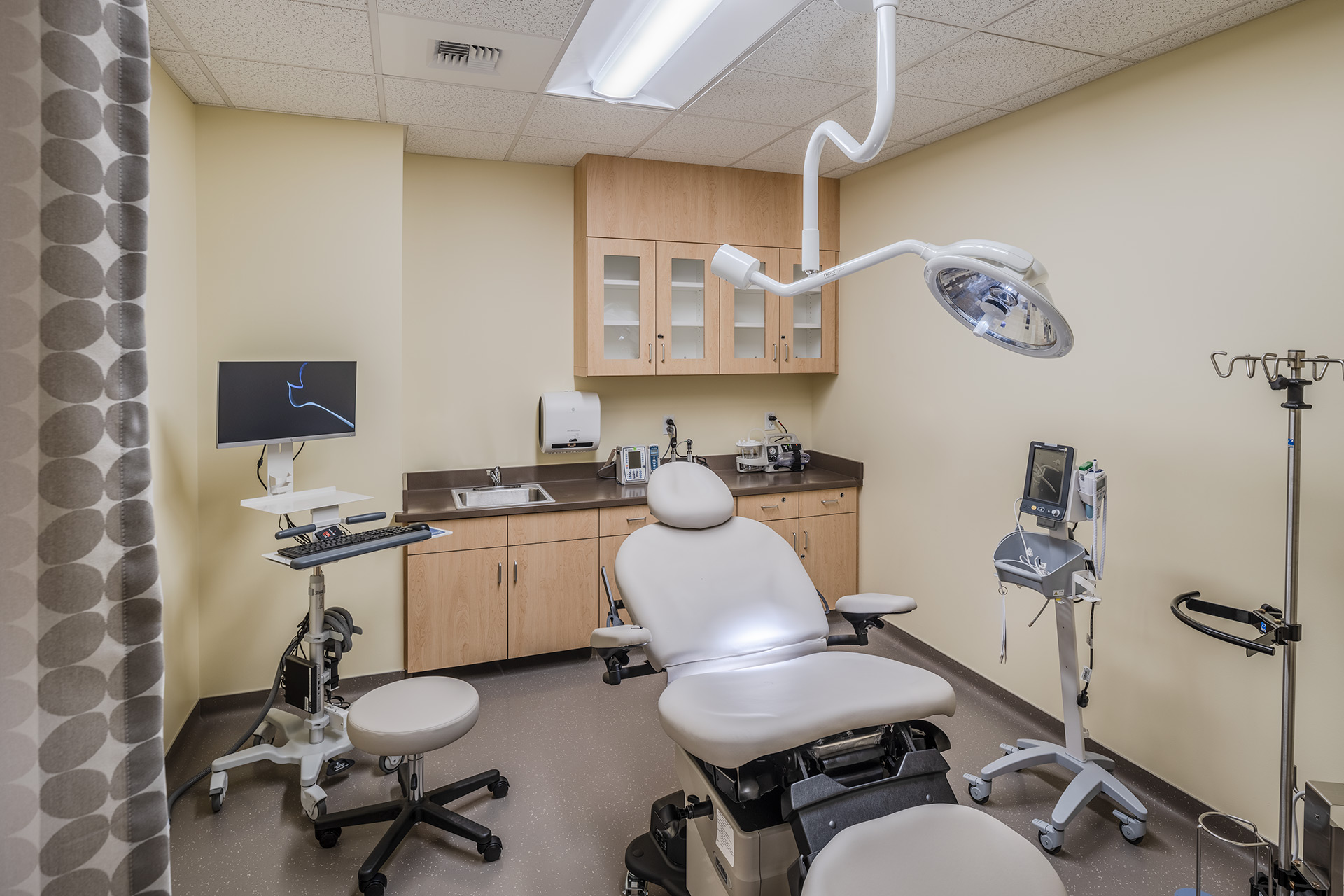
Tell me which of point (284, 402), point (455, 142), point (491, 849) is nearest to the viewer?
point (491, 849)

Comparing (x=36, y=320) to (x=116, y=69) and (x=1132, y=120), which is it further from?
(x=1132, y=120)

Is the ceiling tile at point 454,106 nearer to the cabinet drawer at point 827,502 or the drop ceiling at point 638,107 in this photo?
the drop ceiling at point 638,107

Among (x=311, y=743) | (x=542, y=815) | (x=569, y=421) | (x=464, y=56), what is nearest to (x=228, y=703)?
(x=311, y=743)

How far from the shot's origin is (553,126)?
3193 millimetres

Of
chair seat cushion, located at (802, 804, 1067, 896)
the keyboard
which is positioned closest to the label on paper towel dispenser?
chair seat cushion, located at (802, 804, 1067, 896)

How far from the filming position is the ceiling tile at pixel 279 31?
2.11 m

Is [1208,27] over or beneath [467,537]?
over

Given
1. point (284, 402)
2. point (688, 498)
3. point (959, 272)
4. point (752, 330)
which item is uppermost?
point (752, 330)

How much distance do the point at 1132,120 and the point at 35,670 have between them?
3207 millimetres

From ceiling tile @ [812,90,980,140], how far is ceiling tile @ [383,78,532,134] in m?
1.34

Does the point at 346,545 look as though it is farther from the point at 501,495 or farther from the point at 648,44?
the point at 648,44

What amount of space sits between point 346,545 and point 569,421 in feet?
5.14

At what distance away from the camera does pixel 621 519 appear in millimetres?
3617

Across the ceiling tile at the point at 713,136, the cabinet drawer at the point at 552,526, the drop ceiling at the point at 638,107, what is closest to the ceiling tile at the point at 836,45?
the drop ceiling at the point at 638,107
